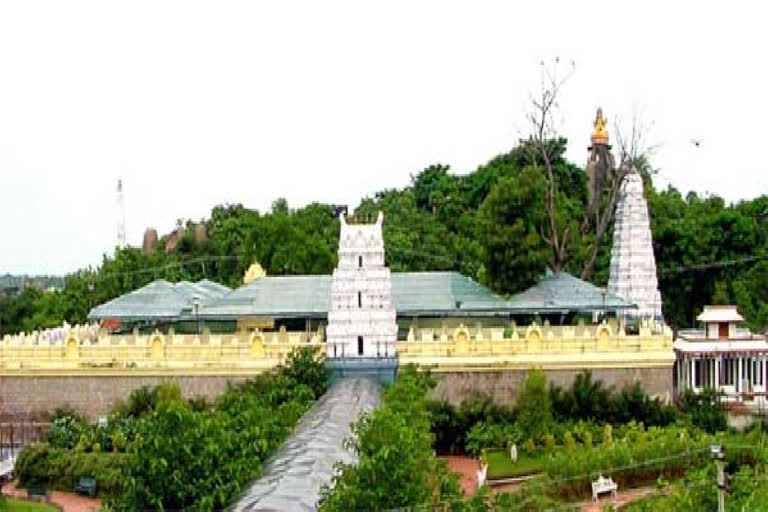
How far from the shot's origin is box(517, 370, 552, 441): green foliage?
1009 inches

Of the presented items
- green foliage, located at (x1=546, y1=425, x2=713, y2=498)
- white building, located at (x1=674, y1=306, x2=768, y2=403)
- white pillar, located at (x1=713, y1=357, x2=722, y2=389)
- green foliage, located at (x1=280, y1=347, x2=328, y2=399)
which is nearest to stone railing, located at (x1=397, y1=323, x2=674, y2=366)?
white building, located at (x1=674, y1=306, x2=768, y2=403)

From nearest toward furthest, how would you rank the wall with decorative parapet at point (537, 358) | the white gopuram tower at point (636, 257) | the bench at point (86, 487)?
the bench at point (86, 487) → the wall with decorative parapet at point (537, 358) → the white gopuram tower at point (636, 257)

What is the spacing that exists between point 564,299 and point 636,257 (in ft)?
11.3

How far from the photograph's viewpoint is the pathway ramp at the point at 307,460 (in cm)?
1345

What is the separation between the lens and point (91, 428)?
2617 cm

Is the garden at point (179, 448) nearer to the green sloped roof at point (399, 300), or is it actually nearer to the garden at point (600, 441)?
the green sloped roof at point (399, 300)

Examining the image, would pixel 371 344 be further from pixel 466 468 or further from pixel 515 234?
pixel 515 234

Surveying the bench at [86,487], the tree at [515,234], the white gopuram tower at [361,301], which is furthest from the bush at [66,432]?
the tree at [515,234]

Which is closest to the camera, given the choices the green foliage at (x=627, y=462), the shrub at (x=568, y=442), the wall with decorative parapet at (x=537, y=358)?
the green foliage at (x=627, y=462)

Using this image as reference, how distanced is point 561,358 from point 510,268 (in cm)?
334

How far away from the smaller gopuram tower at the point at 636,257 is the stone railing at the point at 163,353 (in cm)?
806

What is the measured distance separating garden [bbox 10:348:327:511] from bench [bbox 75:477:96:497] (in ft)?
0.34

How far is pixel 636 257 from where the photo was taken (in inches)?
1242

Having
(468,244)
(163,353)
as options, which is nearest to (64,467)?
(163,353)
